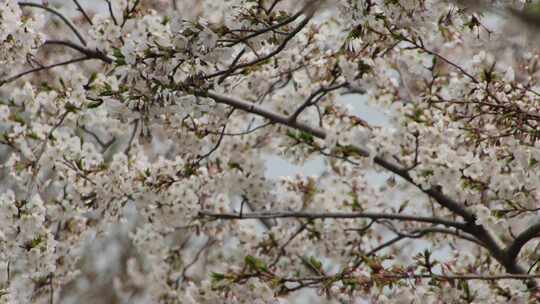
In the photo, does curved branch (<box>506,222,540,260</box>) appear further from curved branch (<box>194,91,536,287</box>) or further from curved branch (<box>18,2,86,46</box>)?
curved branch (<box>18,2,86,46</box>)

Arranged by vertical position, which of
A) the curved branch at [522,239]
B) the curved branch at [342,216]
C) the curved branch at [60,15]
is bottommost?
the curved branch at [522,239]

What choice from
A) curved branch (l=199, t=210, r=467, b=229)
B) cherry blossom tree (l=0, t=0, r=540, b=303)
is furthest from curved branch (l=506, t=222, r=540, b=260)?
curved branch (l=199, t=210, r=467, b=229)

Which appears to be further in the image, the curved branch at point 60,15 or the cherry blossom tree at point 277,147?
the curved branch at point 60,15

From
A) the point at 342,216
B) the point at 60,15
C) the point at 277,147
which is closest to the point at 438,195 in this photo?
the point at 342,216

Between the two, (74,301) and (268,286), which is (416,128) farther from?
(74,301)

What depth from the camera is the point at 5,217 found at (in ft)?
13.9

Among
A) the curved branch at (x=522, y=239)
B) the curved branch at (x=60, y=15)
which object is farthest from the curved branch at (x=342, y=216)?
the curved branch at (x=60, y=15)

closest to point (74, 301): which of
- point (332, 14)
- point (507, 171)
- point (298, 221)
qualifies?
point (298, 221)

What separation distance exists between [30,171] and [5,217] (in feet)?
2.67

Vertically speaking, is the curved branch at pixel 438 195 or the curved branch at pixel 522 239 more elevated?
the curved branch at pixel 438 195

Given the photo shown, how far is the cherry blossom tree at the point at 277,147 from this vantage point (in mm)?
3279

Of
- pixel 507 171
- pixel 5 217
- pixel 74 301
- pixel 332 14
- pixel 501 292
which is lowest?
pixel 501 292

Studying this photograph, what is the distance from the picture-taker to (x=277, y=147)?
549 centimetres

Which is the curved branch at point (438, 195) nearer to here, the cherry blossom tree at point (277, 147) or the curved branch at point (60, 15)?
the cherry blossom tree at point (277, 147)
